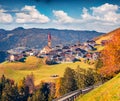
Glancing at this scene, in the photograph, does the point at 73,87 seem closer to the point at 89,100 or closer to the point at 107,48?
the point at 107,48

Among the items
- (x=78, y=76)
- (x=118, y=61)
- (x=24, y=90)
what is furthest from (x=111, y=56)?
(x=24, y=90)

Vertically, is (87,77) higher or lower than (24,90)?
higher

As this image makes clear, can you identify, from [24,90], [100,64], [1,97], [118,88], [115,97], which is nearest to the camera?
[115,97]

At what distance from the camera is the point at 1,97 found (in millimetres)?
130000

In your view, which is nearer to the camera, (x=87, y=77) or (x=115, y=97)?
(x=115, y=97)

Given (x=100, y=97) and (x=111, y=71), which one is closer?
(x=100, y=97)

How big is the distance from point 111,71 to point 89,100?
42.1 m

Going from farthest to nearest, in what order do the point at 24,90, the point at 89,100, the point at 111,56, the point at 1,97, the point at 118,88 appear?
the point at 24,90, the point at 1,97, the point at 111,56, the point at 89,100, the point at 118,88

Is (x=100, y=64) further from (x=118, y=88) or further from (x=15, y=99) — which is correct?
(x=118, y=88)

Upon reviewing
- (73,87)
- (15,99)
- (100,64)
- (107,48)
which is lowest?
(15,99)

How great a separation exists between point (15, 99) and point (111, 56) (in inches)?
2797

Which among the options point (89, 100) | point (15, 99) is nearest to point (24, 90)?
point (15, 99)

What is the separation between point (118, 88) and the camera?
94.7 feet

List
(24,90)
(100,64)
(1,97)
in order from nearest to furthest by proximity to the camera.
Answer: (100,64)
(1,97)
(24,90)
